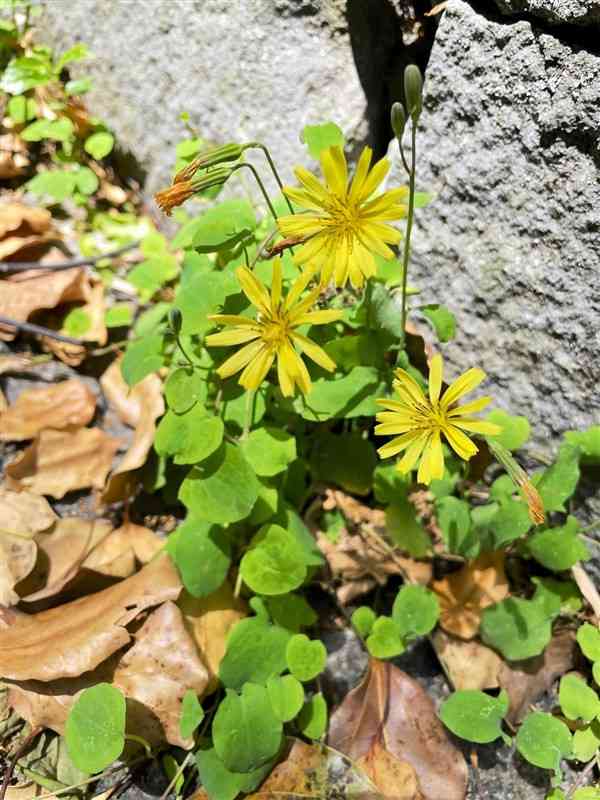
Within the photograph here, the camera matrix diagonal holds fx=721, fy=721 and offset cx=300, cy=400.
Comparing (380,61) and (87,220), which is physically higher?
(380,61)

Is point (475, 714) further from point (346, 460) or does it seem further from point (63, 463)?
point (63, 463)

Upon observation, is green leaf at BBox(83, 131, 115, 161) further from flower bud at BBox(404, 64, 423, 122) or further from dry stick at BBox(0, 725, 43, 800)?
dry stick at BBox(0, 725, 43, 800)

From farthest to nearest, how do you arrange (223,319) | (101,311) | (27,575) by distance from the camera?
(101,311), (27,575), (223,319)

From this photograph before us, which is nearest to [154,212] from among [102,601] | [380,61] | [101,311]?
[101,311]

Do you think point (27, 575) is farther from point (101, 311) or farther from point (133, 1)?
point (133, 1)

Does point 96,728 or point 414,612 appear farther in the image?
point 414,612

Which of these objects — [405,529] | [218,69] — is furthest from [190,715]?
[218,69]

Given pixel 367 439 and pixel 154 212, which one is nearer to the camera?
pixel 367 439
